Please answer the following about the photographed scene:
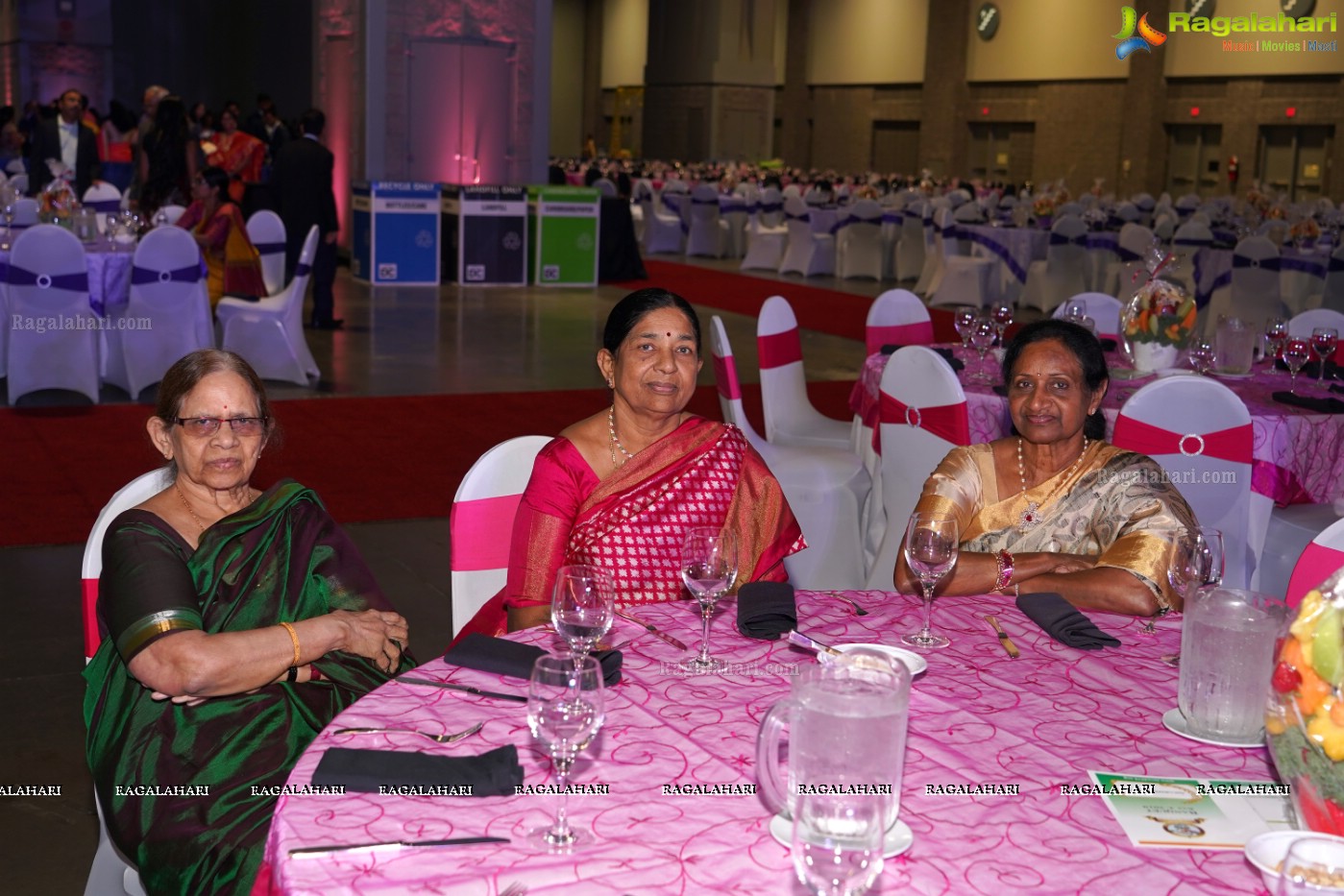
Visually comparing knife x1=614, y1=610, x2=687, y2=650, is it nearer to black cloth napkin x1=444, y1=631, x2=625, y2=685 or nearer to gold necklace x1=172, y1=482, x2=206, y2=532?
black cloth napkin x1=444, y1=631, x2=625, y2=685

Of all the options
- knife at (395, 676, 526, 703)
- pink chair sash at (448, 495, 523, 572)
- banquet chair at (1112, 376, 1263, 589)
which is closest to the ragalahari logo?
banquet chair at (1112, 376, 1263, 589)

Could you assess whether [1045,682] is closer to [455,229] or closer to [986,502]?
[986,502]

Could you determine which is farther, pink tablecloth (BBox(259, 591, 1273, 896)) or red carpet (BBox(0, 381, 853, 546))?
red carpet (BBox(0, 381, 853, 546))

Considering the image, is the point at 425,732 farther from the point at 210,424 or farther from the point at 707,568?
the point at 210,424

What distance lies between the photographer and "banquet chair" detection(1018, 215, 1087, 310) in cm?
1200

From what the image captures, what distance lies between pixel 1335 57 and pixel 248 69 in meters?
16.7

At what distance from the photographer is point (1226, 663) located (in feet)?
5.43

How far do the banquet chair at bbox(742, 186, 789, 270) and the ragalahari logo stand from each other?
23.4ft

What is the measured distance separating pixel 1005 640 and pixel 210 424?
124 cm

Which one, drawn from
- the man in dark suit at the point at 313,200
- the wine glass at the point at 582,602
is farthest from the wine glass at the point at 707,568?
the man in dark suit at the point at 313,200

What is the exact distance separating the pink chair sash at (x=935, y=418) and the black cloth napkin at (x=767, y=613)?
1.69 m

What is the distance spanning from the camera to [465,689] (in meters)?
1.76

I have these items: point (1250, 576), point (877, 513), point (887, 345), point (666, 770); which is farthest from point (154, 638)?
point (887, 345)

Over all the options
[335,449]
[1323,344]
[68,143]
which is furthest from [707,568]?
[68,143]
